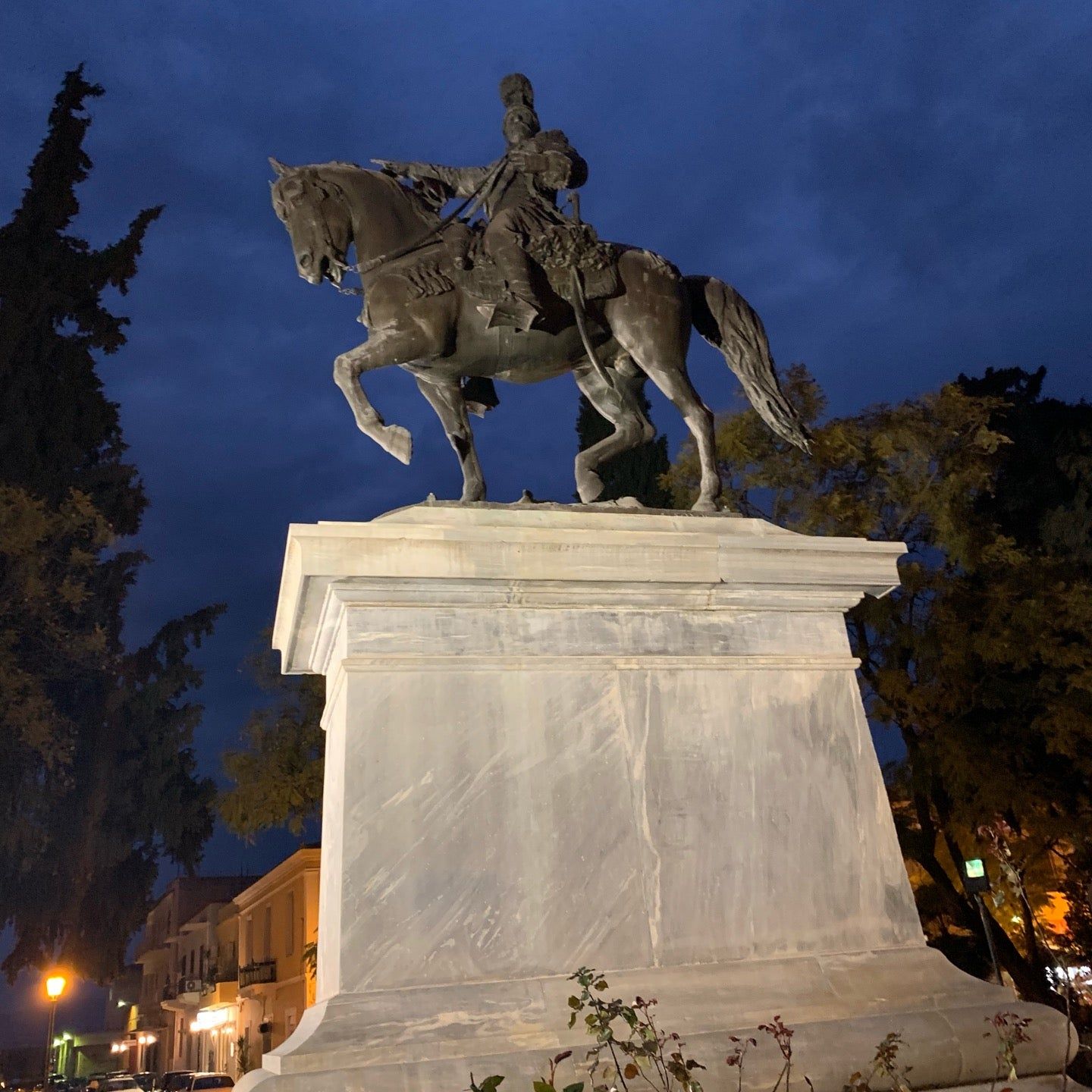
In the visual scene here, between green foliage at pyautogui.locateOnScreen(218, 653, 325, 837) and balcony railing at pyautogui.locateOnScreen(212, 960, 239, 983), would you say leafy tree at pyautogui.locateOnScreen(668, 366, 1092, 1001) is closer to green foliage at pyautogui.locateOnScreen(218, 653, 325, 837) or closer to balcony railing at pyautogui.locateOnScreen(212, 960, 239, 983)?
green foliage at pyautogui.locateOnScreen(218, 653, 325, 837)

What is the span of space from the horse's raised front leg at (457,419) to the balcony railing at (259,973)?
105ft

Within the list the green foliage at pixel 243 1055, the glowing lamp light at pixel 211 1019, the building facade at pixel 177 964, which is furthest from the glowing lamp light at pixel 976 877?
the building facade at pixel 177 964

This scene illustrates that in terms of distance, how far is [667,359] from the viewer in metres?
5.86

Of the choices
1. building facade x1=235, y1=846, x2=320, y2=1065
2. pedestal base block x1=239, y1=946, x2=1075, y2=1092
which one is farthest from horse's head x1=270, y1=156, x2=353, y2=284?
building facade x1=235, y1=846, x2=320, y2=1065

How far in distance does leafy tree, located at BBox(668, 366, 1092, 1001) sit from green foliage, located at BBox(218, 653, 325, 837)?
29.4 ft

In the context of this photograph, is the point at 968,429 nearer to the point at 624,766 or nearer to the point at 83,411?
the point at 624,766

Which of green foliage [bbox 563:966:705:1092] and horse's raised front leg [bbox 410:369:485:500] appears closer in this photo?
green foliage [bbox 563:966:705:1092]

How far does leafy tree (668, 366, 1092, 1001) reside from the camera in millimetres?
17328

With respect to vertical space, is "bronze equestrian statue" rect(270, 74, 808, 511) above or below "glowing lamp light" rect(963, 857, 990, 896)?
above

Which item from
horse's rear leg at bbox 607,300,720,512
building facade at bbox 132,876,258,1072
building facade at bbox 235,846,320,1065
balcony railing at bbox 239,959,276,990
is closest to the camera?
horse's rear leg at bbox 607,300,720,512

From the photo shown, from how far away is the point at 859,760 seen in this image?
15.3 feet

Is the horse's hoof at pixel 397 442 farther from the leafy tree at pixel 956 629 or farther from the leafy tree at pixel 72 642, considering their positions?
the leafy tree at pixel 72 642

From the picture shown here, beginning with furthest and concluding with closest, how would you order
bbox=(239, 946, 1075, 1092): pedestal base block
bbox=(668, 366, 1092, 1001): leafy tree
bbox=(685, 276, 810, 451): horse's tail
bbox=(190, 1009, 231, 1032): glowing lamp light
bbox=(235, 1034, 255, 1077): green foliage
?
1. bbox=(190, 1009, 231, 1032): glowing lamp light
2. bbox=(235, 1034, 255, 1077): green foliage
3. bbox=(668, 366, 1092, 1001): leafy tree
4. bbox=(685, 276, 810, 451): horse's tail
5. bbox=(239, 946, 1075, 1092): pedestal base block

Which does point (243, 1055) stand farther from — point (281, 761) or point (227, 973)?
point (281, 761)
